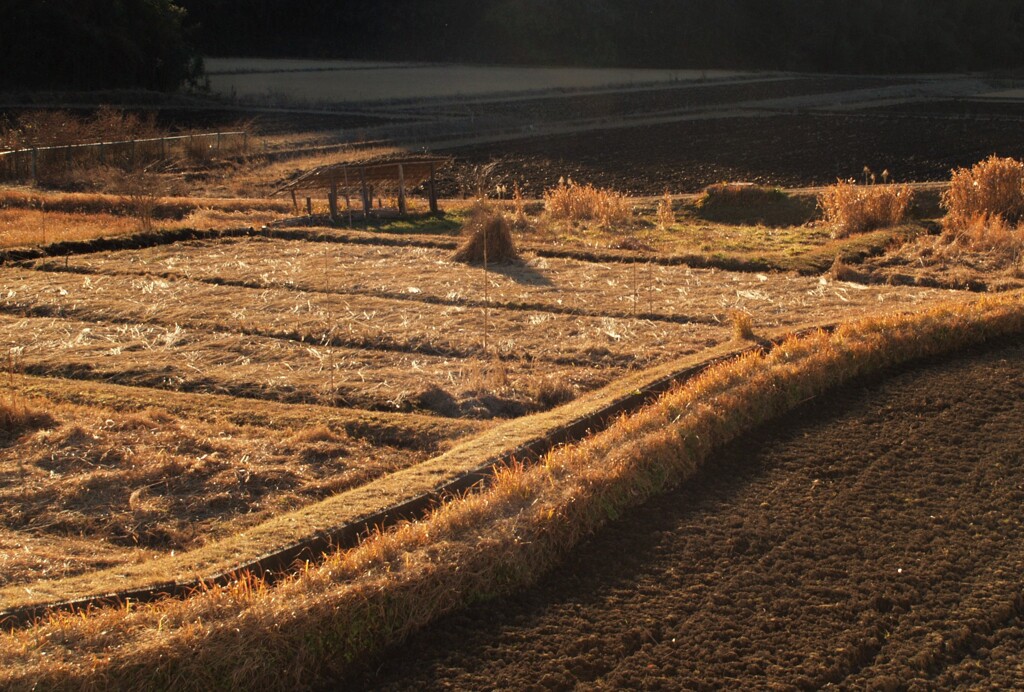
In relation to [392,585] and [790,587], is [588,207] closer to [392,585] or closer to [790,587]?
[790,587]

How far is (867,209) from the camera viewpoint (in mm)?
15492

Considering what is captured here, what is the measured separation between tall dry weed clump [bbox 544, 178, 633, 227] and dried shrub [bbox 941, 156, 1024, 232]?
4.66m

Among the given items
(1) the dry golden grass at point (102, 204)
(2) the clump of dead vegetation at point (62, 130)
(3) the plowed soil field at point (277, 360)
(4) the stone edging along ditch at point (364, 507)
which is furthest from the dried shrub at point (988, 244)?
(2) the clump of dead vegetation at point (62, 130)

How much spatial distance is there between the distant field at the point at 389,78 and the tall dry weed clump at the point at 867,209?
29774 millimetres

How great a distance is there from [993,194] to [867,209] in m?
1.59

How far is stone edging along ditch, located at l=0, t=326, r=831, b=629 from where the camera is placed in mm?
5039

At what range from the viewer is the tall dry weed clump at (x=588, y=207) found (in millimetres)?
17047

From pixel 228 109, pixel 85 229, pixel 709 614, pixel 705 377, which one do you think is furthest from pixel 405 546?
pixel 228 109

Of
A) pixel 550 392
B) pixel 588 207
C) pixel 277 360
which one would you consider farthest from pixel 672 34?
pixel 550 392

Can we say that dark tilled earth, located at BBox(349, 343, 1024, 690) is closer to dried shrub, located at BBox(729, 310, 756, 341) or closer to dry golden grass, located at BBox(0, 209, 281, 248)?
dried shrub, located at BBox(729, 310, 756, 341)

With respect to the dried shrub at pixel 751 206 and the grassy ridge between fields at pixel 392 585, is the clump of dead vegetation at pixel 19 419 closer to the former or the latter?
the grassy ridge between fields at pixel 392 585

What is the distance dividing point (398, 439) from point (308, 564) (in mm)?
2219

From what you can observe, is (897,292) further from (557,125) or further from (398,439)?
(557,125)

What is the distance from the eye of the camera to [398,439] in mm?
7367
